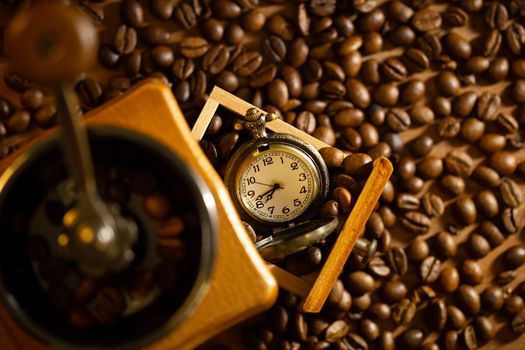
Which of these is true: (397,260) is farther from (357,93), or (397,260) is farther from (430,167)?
(357,93)

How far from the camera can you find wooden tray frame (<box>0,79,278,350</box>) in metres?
0.85

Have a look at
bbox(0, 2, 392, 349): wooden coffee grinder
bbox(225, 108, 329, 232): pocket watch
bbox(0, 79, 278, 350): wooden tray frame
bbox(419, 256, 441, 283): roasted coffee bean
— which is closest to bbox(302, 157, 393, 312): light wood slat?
bbox(0, 2, 392, 349): wooden coffee grinder

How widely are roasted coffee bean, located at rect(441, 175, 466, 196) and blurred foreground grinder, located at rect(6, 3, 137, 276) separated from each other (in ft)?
3.61

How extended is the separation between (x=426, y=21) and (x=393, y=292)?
768 mm

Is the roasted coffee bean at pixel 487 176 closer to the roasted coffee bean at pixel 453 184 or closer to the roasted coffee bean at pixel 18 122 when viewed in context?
the roasted coffee bean at pixel 453 184

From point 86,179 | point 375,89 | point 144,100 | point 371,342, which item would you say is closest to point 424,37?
point 375,89

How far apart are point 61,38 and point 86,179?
160 millimetres

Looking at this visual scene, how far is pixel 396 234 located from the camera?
1.56 m

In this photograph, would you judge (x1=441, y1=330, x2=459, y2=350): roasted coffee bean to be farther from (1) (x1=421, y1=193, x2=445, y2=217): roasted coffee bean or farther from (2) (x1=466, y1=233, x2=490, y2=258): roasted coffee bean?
(1) (x1=421, y1=193, x2=445, y2=217): roasted coffee bean

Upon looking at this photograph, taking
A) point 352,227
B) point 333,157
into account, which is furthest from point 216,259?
point 333,157

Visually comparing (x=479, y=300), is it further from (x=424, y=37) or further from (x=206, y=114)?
Result: (x=206, y=114)

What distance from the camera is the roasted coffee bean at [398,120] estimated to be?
1.55 metres

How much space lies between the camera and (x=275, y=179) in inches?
48.7

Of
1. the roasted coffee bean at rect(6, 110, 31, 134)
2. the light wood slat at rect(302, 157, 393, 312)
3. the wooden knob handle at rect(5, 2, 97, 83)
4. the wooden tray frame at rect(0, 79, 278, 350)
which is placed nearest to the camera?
the wooden knob handle at rect(5, 2, 97, 83)
